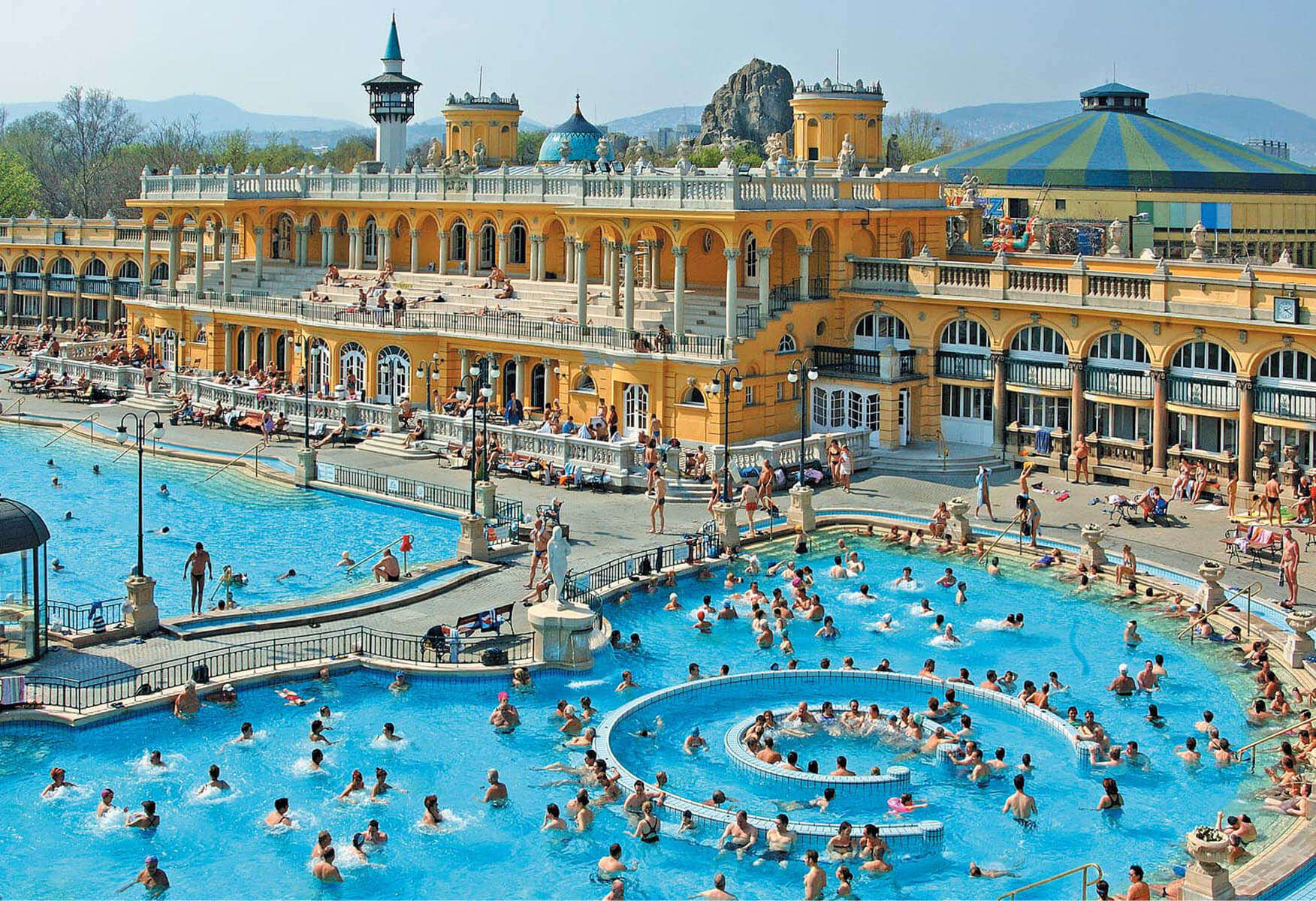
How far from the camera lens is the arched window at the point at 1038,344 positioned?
158 feet

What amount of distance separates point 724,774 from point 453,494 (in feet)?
62.7

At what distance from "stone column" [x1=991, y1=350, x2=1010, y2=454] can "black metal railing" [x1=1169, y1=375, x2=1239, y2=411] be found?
5169 mm

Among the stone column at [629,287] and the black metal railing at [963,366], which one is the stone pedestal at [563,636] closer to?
the stone column at [629,287]

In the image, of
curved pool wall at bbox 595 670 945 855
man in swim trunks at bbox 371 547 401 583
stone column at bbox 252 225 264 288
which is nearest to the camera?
curved pool wall at bbox 595 670 945 855

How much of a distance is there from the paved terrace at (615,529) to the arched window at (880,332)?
5343mm

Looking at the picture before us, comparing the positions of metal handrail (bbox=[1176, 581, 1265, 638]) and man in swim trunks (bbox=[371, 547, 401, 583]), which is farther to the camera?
man in swim trunks (bbox=[371, 547, 401, 583])

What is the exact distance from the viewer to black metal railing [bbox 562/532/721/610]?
3569 cm

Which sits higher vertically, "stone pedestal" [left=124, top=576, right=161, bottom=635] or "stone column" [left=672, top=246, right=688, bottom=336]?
"stone column" [left=672, top=246, right=688, bottom=336]

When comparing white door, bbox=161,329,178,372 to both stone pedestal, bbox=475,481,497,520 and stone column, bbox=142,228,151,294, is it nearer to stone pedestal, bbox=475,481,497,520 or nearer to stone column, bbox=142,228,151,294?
stone column, bbox=142,228,151,294

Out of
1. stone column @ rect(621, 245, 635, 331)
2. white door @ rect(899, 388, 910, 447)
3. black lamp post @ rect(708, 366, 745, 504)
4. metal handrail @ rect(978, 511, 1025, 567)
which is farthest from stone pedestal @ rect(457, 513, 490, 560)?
white door @ rect(899, 388, 910, 447)

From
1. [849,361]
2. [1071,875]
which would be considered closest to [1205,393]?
[849,361]

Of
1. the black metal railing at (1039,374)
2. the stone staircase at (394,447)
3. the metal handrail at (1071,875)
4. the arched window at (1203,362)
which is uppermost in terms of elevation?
the arched window at (1203,362)

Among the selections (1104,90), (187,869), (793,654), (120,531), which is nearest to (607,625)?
(793,654)

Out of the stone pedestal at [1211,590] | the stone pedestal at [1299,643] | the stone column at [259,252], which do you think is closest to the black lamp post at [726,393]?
the stone pedestal at [1211,590]
